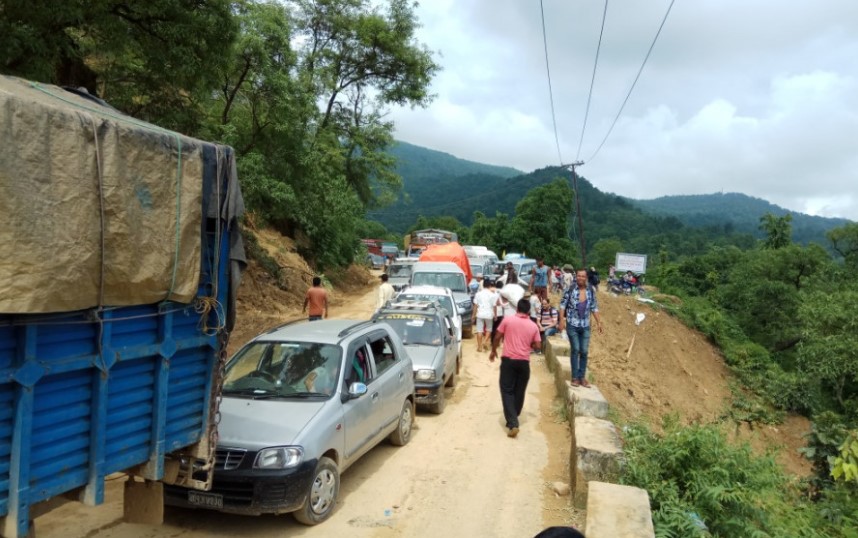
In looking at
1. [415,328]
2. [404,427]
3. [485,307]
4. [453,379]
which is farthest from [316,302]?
[404,427]

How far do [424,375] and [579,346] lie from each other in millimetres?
2416

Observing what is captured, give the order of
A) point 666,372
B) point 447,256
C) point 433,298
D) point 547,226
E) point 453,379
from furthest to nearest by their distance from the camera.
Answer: point 547,226 < point 666,372 < point 447,256 < point 433,298 < point 453,379

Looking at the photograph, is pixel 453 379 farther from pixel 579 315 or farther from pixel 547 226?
pixel 547 226

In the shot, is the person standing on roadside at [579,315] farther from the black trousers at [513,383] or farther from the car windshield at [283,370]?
the car windshield at [283,370]

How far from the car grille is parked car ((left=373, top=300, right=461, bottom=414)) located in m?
4.41

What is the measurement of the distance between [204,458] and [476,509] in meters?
2.90

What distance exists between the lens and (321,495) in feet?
A: 18.0

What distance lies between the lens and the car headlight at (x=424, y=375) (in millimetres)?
9242

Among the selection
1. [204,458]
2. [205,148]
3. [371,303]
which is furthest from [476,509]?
[371,303]

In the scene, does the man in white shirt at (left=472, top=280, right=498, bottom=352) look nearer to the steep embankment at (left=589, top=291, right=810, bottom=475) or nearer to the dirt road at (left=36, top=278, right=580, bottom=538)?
the steep embankment at (left=589, top=291, right=810, bottom=475)

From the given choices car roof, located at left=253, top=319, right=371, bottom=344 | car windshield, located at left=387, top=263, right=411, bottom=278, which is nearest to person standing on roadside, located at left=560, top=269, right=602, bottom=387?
car roof, located at left=253, top=319, right=371, bottom=344

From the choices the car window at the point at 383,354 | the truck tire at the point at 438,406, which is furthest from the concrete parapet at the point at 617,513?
the truck tire at the point at 438,406

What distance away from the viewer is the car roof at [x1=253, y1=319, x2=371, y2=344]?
663 centimetres

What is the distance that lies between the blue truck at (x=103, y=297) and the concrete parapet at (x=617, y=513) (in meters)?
3.07
